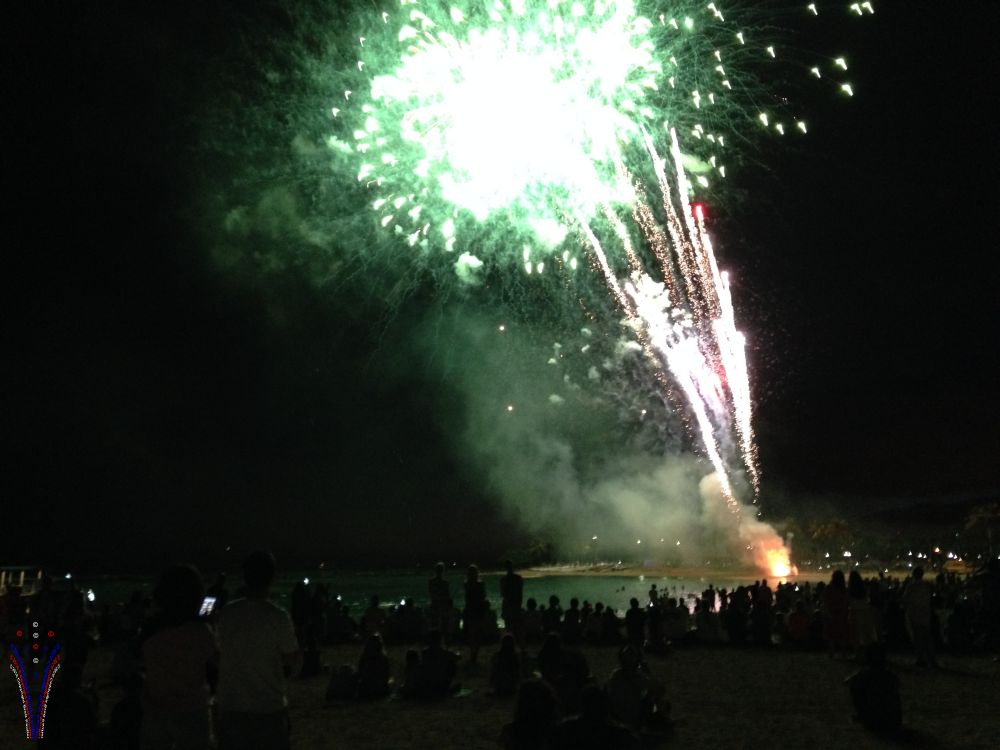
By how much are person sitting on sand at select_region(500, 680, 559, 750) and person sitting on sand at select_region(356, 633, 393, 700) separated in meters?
5.76

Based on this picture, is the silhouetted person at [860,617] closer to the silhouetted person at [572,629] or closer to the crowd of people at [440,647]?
the crowd of people at [440,647]

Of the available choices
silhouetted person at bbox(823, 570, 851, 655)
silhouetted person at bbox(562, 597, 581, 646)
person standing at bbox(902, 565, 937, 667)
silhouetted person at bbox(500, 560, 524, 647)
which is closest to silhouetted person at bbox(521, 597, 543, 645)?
silhouetted person at bbox(562, 597, 581, 646)

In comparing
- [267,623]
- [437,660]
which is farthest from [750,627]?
[267,623]

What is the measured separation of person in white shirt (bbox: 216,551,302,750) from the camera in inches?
166

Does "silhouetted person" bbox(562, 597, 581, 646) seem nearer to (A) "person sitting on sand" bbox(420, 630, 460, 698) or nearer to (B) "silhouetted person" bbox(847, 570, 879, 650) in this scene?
(B) "silhouetted person" bbox(847, 570, 879, 650)

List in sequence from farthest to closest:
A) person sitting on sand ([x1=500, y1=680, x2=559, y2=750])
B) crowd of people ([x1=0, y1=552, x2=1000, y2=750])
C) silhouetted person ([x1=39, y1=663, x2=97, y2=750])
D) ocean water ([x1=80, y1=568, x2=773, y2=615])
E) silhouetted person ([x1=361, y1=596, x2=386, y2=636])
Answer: ocean water ([x1=80, y1=568, x2=773, y2=615])
silhouetted person ([x1=361, y1=596, x2=386, y2=636])
silhouetted person ([x1=39, y1=663, x2=97, y2=750])
person sitting on sand ([x1=500, y1=680, x2=559, y2=750])
crowd of people ([x1=0, y1=552, x2=1000, y2=750])

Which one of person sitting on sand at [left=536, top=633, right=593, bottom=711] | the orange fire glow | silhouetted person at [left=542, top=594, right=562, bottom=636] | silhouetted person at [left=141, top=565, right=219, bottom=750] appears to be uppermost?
silhouetted person at [left=141, top=565, right=219, bottom=750]

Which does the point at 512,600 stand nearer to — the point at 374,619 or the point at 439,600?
the point at 439,600

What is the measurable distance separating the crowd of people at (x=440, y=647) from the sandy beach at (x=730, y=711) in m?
0.38

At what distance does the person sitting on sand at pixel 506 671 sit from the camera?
10.1 metres

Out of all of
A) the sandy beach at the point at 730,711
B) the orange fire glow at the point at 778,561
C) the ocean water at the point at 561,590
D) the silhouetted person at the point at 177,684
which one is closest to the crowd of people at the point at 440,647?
the silhouetted person at the point at 177,684

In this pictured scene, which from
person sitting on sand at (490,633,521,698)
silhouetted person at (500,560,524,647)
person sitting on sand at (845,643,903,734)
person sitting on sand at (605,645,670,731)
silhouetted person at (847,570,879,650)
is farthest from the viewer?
silhouetted person at (500,560,524,647)

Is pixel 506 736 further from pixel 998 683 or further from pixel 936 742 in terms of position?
pixel 998 683

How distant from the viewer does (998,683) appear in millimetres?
10516
